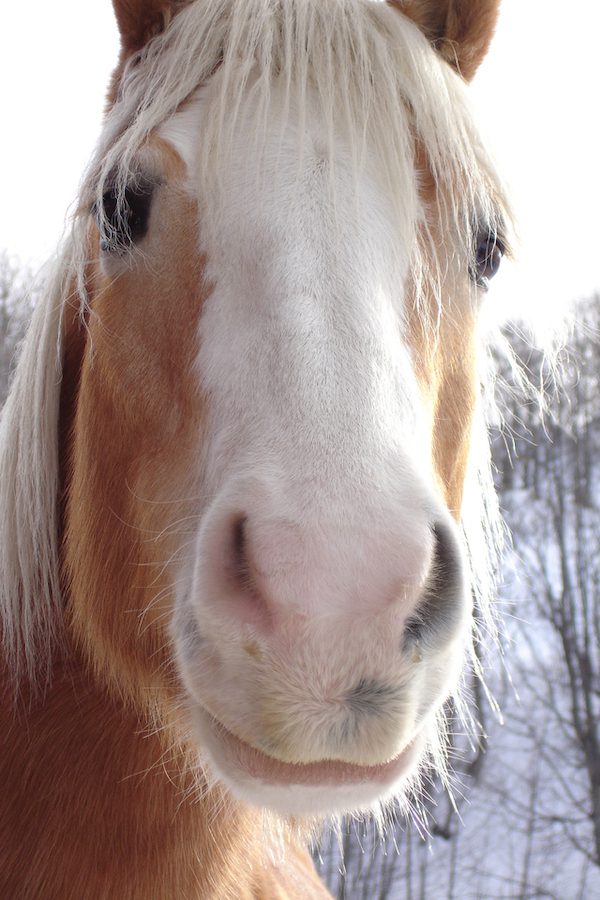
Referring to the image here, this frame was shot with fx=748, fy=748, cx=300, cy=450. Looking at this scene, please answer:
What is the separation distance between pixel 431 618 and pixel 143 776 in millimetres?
891

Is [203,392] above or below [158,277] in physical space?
below

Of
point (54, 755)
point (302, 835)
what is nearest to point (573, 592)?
point (302, 835)

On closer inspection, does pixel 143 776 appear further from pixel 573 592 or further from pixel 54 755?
pixel 573 592

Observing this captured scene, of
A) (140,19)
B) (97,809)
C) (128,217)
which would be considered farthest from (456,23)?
(97,809)

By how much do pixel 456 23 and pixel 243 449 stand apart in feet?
4.58

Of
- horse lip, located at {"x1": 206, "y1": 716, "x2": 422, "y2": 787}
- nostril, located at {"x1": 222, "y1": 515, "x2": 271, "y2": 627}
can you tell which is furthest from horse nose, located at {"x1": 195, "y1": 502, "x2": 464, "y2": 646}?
horse lip, located at {"x1": 206, "y1": 716, "x2": 422, "y2": 787}

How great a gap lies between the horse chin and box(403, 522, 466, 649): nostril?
0.23m

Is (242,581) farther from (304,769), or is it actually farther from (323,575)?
(304,769)

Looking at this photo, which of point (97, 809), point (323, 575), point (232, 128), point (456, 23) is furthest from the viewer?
point (456, 23)

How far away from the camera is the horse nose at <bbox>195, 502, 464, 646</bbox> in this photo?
100 cm

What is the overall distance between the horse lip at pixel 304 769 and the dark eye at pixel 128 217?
1016mm

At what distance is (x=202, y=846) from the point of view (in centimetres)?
171

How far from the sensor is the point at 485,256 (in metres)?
1.79

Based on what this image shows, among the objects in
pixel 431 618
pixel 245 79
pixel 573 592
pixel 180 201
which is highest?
pixel 245 79
